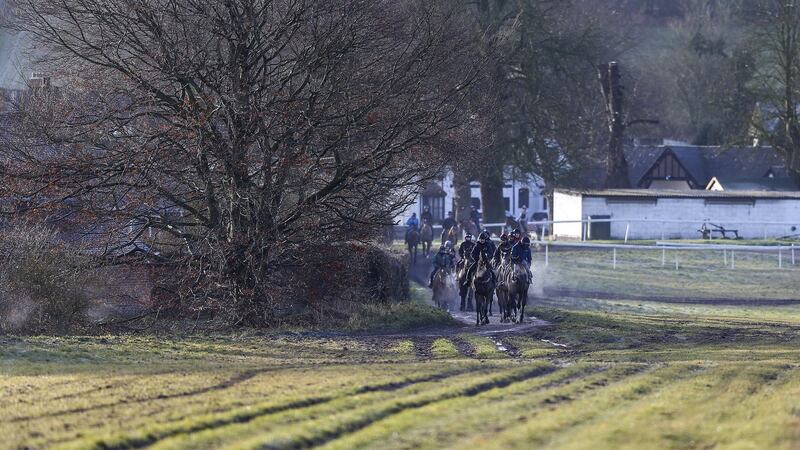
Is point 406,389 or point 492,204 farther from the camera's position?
point 492,204

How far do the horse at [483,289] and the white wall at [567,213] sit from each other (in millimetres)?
29924

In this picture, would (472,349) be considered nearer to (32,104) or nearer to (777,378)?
(777,378)

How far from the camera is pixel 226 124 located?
910 inches

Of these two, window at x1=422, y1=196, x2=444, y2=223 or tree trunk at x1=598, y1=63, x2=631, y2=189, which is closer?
tree trunk at x1=598, y1=63, x2=631, y2=189

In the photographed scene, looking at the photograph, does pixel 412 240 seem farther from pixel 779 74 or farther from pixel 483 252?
pixel 779 74

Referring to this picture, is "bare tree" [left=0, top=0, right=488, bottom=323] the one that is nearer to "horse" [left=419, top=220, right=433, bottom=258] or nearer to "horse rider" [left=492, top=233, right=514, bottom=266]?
"horse rider" [left=492, top=233, right=514, bottom=266]

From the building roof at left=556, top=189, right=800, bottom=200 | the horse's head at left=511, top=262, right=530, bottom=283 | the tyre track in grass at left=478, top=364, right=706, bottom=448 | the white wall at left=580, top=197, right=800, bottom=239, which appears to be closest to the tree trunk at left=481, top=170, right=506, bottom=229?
the building roof at left=556, top=189, right=800, bottom=200

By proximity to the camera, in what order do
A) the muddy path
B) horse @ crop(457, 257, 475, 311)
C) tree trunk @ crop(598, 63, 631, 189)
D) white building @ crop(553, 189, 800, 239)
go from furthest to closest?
1. white building @ crop(553, 189, 800, 239)
2. tree trunk @ crop(598, 63, 631, 189)
3. horse @ crop(457, 257, 475, 311)
4. the muddy path

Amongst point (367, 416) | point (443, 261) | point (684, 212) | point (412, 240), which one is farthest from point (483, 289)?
point (684, 212)

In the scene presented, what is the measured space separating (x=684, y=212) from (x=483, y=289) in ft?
112

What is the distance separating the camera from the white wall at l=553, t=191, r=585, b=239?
185ft

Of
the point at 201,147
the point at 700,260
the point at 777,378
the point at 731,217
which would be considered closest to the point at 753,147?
the point at 731,217

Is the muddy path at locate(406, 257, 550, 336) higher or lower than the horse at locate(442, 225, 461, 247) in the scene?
lower

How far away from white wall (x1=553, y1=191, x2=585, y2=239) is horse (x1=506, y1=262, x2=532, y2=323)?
29.6 m
